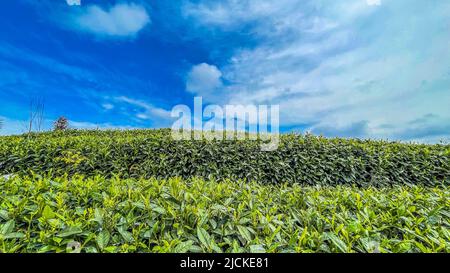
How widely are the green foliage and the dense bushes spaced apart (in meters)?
3.78

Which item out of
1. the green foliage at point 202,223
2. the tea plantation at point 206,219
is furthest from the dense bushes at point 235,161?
the green foliage at point 202,223

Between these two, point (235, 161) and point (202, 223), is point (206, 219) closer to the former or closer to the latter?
point (202, 223)

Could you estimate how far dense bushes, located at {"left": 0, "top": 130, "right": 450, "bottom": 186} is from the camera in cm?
619

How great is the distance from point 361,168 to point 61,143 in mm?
7614

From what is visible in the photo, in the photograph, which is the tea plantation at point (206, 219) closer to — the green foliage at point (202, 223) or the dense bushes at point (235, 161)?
the green foliage at point (202, 223)

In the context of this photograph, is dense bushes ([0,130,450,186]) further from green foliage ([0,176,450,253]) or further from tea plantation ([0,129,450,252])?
green foliage ([0,176,450,253])

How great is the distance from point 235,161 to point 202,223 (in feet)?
14.9

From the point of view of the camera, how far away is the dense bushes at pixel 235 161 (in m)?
6.19

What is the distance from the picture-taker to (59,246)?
1.51 metres

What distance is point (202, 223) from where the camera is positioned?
1.71 m

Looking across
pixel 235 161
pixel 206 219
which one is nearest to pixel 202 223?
pixel 206 219

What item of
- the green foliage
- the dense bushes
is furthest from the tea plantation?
the dense bushes
